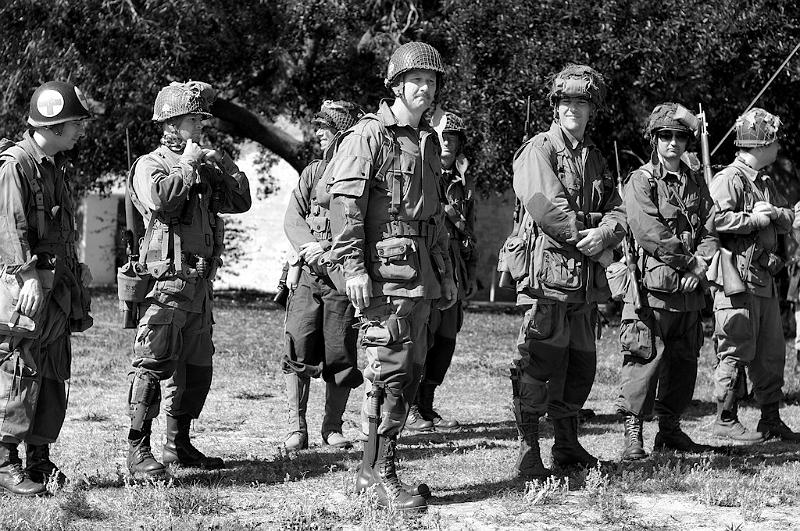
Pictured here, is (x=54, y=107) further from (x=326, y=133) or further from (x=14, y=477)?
(x=326, y=133)

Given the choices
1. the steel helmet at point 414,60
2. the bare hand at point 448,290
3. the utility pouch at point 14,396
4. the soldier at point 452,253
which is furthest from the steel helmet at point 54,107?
the soldier at point 452,253

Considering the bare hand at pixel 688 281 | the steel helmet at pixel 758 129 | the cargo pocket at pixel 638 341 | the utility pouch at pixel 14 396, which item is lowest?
the utility pouch at pixel 14 396

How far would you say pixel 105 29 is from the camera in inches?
725

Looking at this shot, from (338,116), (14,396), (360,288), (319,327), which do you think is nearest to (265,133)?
(338,116)

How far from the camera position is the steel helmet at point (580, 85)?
6344mm

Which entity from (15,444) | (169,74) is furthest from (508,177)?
(15,444)

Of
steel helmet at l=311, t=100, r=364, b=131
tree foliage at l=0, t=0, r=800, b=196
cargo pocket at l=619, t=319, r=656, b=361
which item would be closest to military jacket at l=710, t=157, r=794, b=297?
cargo pocket at l=619, t=319, r=656, b=361

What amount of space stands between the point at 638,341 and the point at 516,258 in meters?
1.28

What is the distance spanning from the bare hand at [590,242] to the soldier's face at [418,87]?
48.7 inches

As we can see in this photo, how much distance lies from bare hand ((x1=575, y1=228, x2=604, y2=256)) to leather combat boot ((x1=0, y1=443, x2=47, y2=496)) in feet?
10.8

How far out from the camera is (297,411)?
7.57 metres

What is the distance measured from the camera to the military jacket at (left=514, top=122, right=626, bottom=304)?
20.3 ft

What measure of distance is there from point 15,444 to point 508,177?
1173 centimetres

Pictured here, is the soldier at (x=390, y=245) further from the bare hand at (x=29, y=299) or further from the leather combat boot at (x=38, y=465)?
the leather combat boot at (x=38, y=465)
